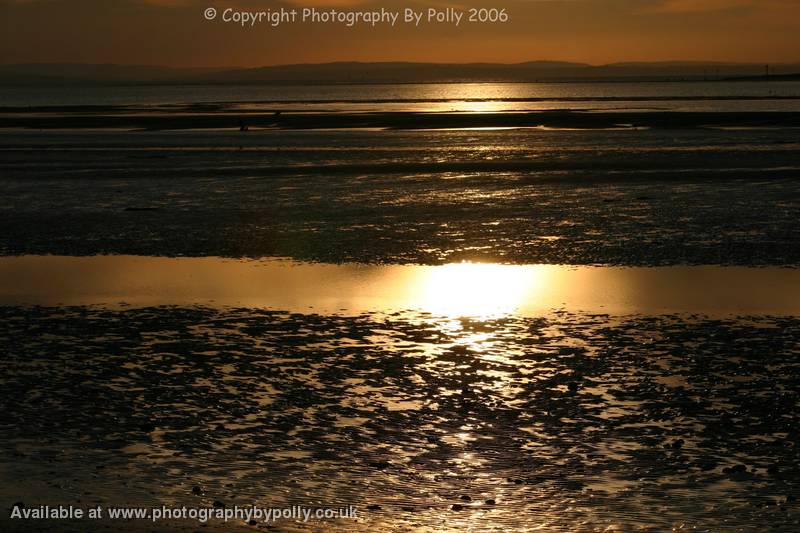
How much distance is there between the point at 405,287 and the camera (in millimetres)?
15750

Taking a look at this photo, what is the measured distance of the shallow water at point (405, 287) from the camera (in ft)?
46.6

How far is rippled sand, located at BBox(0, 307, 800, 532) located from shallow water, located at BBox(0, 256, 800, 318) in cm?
78

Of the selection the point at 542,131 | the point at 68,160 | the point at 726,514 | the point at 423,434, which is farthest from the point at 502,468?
the point at 542,131

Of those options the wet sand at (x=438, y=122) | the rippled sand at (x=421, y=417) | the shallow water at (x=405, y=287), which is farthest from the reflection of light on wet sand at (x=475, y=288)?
the wet sand at (x=438, y=122)

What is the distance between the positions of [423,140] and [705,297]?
4112cm

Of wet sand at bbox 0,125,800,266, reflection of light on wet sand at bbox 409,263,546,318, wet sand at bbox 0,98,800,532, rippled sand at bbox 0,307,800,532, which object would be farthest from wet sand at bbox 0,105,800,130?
rippled sand at bbox 0,307,800,532

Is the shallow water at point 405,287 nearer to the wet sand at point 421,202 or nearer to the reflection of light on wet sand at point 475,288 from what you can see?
the reflection of light on wet sand at point 475,288

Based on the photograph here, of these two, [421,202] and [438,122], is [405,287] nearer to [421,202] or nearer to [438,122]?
[421,202]

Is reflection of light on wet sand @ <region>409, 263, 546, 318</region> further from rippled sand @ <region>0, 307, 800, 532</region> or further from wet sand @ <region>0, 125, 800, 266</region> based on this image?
wet sand @ <region>0, 125, 800, 266</region>

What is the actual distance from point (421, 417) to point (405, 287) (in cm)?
640

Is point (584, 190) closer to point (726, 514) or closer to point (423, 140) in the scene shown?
point (726, 514)

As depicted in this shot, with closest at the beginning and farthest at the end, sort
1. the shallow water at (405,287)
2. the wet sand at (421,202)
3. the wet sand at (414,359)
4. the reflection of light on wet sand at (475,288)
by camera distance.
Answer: the wet sand at (414,359) → the reflection of light on wet sand at (475,288) → the shallow water at (405,287) → the wet sand at (421,202)

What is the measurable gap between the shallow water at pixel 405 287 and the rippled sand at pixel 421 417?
0.78 metres

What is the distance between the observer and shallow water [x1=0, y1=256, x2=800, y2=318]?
14.2m
